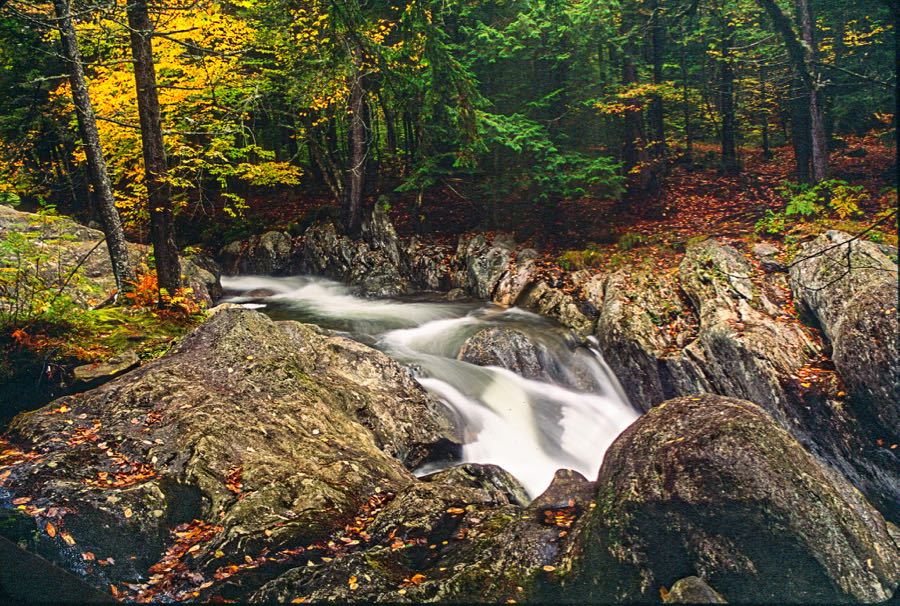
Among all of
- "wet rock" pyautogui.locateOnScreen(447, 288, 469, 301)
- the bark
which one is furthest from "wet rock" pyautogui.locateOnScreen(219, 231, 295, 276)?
the bark

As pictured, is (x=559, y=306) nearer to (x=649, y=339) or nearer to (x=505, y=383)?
(x=649, y=339)

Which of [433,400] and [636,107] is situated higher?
[636,107]

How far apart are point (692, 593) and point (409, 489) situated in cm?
265

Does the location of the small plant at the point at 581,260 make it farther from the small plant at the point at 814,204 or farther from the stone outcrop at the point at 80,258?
the stone outcrop at the point at 80,258

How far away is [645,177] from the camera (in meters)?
15.5

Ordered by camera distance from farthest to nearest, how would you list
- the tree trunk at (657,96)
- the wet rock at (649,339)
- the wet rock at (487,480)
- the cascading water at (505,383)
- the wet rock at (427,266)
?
the wet rock at (427,266) < the tree trunk at (657,96) < the wet rock at (649,339) < the cascading water at (505,383) < the wet rock at (487,480)

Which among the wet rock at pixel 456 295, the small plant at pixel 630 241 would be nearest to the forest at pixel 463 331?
the small plant at pixel 630 241

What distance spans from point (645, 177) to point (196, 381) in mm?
13678

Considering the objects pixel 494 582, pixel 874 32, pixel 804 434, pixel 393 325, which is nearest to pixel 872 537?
pixel 494 582

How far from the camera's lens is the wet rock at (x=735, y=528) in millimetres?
3672

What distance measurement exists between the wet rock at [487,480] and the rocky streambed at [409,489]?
35mm

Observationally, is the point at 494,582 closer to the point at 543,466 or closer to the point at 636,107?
the point at 543,466

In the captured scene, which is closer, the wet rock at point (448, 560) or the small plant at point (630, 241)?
the wet rock at point (448, 560)

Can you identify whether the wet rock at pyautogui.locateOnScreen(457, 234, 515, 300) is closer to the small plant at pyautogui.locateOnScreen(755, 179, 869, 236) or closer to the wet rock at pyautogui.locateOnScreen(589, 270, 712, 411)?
the wet rock at pyautogui.locateOnScreen(589, 270, 712, 411)
